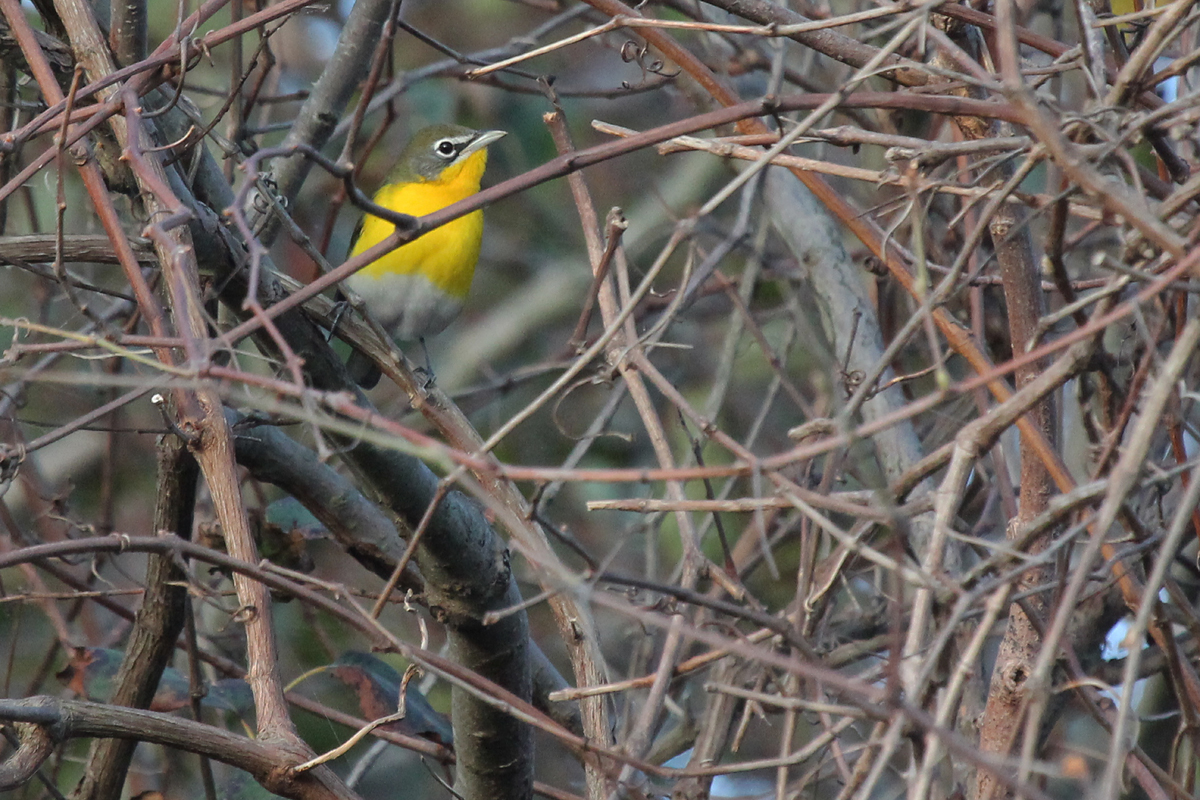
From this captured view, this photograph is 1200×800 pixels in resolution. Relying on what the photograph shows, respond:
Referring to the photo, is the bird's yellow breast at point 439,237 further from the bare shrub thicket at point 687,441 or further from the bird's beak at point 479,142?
the bare shrub thicket at point 687,441

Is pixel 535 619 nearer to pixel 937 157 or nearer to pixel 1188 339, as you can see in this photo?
pixel 937 157

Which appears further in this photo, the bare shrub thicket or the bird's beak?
the bird's beak

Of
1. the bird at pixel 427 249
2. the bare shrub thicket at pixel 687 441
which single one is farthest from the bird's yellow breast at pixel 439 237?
the bare shrub thicket at pixel 687 441

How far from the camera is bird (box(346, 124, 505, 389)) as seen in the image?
5.19 metres

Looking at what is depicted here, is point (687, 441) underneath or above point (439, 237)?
underneath

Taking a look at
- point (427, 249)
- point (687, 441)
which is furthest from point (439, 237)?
point (687, 441)

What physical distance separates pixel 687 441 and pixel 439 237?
2.02m

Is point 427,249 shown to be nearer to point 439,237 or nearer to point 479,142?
point 439,237

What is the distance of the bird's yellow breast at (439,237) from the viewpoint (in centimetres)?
518

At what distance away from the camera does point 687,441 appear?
11.7ft

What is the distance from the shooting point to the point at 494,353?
22.0 feet

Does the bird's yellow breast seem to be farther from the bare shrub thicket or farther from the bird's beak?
the bare shrub thicket

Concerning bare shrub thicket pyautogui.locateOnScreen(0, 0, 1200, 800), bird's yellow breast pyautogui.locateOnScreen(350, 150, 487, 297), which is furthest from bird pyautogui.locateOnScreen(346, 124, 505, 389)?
bare shrub thicket pyautogui.locateOnScreen(0, 0, 1200, 800)

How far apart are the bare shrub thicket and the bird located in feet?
1.67
